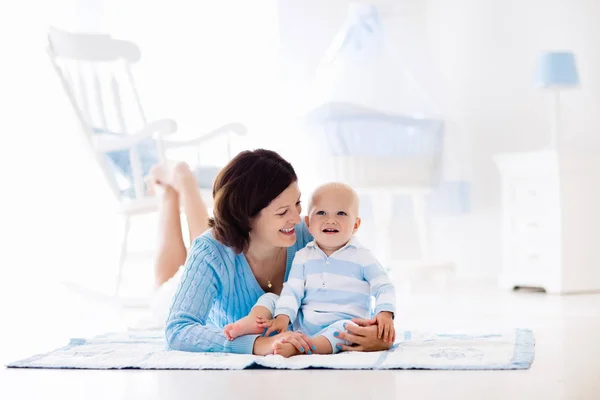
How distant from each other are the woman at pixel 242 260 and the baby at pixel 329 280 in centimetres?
4

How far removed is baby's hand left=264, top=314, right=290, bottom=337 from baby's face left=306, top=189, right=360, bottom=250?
18 cm

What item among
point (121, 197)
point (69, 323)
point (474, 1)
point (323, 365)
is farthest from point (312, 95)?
point (323, 365)

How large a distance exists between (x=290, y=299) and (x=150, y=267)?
3.04 meters

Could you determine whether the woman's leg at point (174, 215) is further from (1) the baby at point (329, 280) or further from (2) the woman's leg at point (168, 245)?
(1) the baby at point (329, 280)

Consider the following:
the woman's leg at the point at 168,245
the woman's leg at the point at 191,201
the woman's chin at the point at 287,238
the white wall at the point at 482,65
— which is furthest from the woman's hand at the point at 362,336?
the white wall at the point at 482,65

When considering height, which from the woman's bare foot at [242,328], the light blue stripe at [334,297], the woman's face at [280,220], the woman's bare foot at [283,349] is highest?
the woman's face at [280,220]

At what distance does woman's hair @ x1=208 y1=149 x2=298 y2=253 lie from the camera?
1.76 m

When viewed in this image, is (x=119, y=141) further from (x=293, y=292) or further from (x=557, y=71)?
(x=557, y=71)

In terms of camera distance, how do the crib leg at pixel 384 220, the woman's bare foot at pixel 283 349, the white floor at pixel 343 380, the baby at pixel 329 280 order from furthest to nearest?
the crib leg at pixel 384 220, the baby at pixel 329 280, the woman's bare foot at pixel 283 349, the white floor at pixel 343 380

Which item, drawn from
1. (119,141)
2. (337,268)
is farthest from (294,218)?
(119,141)

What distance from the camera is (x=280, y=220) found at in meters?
1.77

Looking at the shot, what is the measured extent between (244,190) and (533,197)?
2203mm

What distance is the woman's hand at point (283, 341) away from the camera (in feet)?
5.39

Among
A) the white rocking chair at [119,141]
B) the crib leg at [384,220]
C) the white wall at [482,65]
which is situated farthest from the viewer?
the white wall at [482,65]
